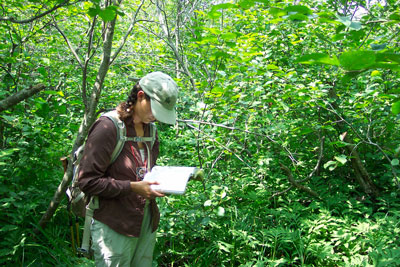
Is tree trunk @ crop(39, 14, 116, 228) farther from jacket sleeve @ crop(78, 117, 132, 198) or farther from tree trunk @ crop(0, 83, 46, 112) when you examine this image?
tree trunk @ crop(0, 83, 46, 112)

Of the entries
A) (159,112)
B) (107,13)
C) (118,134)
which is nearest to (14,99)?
(118,134)

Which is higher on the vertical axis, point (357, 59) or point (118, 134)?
point (357, 59)

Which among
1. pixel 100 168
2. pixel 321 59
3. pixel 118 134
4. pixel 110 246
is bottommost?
pixel 110 246

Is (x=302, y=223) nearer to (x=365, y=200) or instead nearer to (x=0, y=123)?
(x=365, y=200)

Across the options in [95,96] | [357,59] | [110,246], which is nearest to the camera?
[357,59]

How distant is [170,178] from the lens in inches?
77.8

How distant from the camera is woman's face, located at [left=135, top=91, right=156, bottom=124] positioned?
2.04 meters

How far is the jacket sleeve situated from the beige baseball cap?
32 centimetres

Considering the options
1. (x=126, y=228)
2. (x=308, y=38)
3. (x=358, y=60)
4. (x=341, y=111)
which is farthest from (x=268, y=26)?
(x=358, y=60)

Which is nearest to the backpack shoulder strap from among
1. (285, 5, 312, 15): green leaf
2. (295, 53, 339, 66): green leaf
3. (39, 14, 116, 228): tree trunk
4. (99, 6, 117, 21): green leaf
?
(99, 6, 117, 21): green leaf

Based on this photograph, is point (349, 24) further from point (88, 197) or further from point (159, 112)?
point (88, 197)

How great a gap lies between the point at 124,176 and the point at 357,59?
1.59 metres

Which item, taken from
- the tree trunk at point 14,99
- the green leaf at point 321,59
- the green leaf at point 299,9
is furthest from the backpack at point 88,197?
the green leaf at point 321,59

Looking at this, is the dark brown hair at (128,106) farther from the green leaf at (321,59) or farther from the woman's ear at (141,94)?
the green leaf at (321,59)
